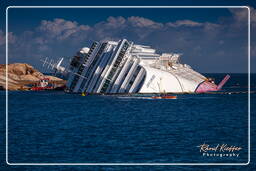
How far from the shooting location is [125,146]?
47.2 metres

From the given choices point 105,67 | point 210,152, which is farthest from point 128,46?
point 210,152

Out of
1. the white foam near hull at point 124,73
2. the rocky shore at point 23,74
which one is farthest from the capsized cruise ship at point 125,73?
the rocky shore at point 23,74

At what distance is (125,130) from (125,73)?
44084 millimetres

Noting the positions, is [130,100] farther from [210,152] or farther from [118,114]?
[210,152]

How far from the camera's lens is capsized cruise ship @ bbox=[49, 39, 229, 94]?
10031 cm

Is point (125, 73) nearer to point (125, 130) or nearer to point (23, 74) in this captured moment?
point (125, 130)

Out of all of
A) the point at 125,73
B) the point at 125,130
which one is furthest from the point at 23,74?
the point at 125,130

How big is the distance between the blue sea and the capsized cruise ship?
5.78m

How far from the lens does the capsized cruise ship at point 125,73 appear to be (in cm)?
10031

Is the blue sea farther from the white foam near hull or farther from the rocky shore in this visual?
the rocky shore

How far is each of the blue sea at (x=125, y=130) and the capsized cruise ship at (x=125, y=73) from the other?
578cm

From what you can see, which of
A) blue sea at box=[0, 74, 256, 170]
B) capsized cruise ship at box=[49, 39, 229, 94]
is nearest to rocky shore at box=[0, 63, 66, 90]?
capsized cruise ship at box=[49, 39, 229, 94]

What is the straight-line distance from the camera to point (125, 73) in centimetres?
10169

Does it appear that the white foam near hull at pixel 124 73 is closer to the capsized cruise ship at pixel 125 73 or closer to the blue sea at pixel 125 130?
the capsized cruise ship at pixel 125 73
